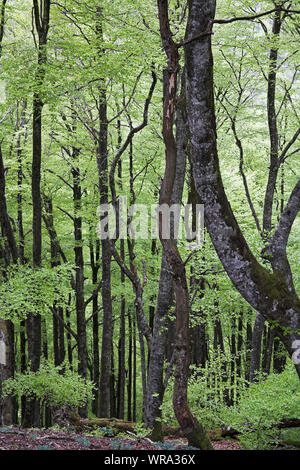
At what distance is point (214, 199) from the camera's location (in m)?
5.30

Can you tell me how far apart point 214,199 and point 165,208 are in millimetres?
669

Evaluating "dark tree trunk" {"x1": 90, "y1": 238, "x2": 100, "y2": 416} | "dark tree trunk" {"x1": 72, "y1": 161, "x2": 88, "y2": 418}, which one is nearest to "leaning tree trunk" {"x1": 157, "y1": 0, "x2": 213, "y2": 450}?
"dark tree trunk" {"x1": 72, "y1": 161, "x2": 88, "y2": 418}

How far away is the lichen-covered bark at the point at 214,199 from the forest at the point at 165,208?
17mm

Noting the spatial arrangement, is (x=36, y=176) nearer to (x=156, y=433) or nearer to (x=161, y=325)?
(x=161, y=325)

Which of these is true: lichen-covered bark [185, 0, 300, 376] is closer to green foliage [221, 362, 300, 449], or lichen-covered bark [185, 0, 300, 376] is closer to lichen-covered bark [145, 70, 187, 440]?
green foliage [221, 362, 300, 449]

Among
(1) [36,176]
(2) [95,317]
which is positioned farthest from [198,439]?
(2) [95,317]

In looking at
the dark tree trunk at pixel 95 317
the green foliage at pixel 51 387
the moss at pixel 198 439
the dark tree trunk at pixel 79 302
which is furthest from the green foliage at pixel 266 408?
the dark tree trunk at pixel 95 317

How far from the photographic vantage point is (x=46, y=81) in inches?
392

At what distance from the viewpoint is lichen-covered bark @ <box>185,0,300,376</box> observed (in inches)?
201

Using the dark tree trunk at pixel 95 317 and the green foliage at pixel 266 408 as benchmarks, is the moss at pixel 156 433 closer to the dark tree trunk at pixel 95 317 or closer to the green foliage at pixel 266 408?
the green foliage at pixel 266 408

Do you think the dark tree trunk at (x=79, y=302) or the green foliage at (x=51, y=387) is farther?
the dark tree trunk at (x=79, y=302)

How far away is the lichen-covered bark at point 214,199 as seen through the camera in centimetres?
510

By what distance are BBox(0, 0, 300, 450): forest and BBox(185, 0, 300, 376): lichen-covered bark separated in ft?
0.06
